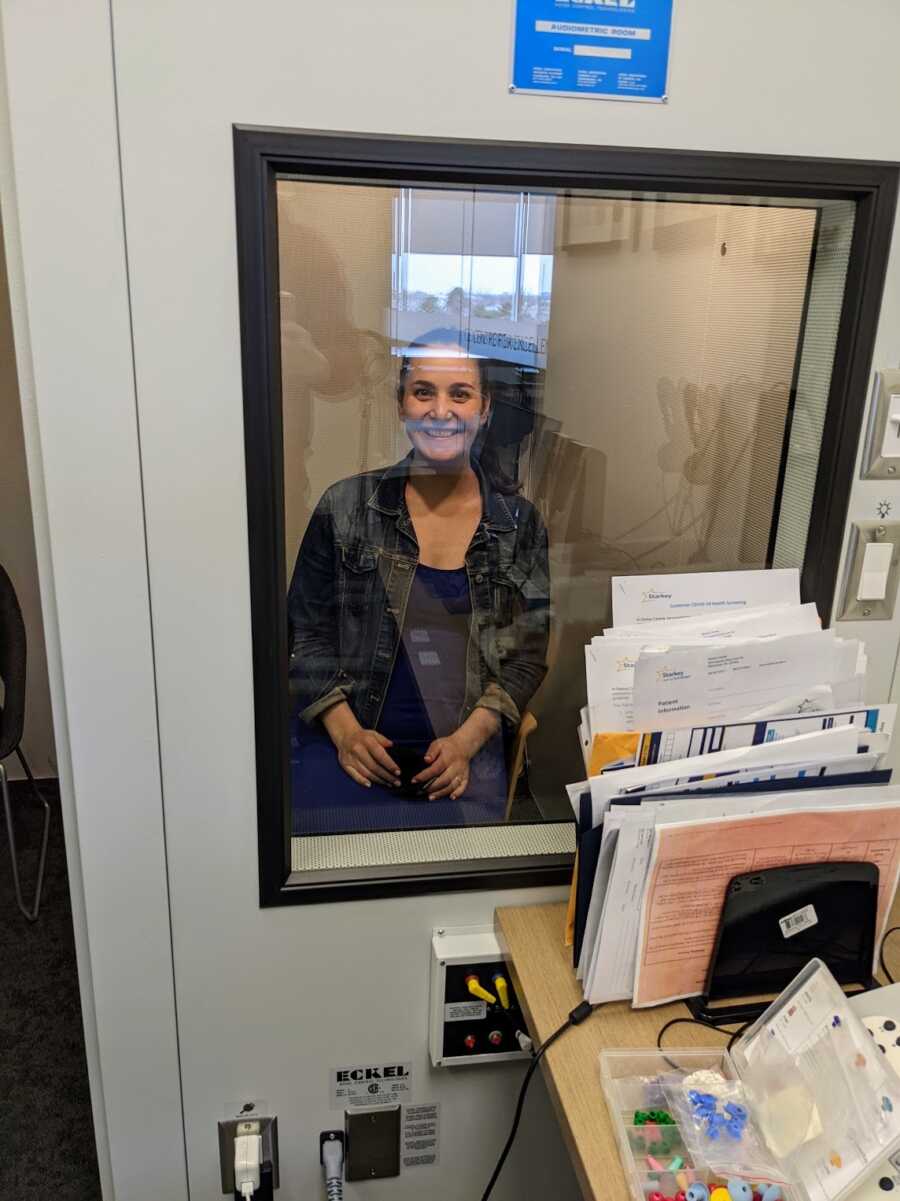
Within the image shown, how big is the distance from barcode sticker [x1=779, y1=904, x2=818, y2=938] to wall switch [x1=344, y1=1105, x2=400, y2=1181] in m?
0.68

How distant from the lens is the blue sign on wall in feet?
3.12

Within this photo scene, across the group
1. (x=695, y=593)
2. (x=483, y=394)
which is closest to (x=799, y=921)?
(x=695, y=593)

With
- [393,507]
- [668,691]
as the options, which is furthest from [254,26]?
[668,691]

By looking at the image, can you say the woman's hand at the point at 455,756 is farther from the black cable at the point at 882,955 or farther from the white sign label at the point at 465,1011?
the black cable at the point at 882,955

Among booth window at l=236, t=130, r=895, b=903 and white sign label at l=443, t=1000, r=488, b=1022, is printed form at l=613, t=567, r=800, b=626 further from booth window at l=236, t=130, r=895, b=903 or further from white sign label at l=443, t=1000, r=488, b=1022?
white sign label at l=443, t=1000, r=488, b=1022

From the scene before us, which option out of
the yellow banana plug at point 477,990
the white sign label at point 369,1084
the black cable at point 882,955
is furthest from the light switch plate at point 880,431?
the white sign label at point 369,1084

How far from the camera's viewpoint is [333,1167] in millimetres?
1296

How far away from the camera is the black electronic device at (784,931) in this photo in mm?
1027

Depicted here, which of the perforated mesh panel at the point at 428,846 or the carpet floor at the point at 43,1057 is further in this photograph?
the carpet floor at the point at 43,1057

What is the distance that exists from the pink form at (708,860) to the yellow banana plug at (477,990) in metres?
0.29

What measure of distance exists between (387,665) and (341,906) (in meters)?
0.34

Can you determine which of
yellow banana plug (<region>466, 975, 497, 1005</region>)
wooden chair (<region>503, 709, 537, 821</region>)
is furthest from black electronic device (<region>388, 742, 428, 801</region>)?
yellow banana plug (<region>466, 975, 497, 1005</region>)

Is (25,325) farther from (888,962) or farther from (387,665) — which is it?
(888,962)

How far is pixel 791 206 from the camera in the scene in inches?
44.7
